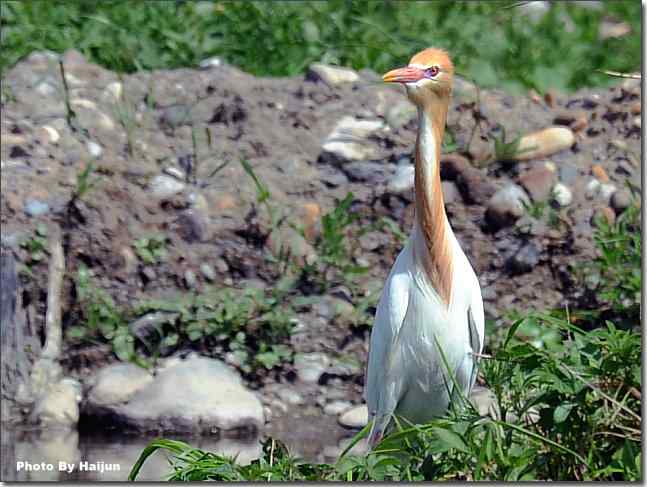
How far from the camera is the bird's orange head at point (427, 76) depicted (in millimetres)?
3545

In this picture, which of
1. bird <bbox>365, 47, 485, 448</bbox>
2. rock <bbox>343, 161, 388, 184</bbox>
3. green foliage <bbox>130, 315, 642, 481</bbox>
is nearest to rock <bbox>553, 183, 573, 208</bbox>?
rock <bbox>343, 161, 388, 184</bbox>

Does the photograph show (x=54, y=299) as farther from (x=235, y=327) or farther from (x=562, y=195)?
(x=562, y=195)

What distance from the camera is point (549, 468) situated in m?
3.04

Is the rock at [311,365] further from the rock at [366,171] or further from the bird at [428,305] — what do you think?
the bird at [428,305]

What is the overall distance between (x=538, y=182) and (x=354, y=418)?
142cm

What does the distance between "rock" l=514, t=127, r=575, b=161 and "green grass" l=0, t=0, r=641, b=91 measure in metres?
0.50

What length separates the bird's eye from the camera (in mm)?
3570

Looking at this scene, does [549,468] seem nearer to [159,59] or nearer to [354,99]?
[354,99]

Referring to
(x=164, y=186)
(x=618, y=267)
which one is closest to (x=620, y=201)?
(x=618, y=267)

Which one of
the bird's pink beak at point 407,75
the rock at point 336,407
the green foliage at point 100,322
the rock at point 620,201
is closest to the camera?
the bird's pink beak at point 407,75

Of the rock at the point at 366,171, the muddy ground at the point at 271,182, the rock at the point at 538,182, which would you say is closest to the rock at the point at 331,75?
the muddy ground at the point at 271,182

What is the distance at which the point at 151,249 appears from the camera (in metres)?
5.29

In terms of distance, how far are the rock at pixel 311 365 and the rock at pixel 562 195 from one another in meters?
1.19

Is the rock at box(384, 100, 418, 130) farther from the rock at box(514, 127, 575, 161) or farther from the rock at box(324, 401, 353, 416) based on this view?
the rock at box(324, 401, 353, 416)
